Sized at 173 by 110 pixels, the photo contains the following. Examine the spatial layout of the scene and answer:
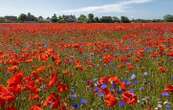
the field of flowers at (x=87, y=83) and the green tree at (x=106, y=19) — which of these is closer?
the field of flowers at (x=87, y=83)

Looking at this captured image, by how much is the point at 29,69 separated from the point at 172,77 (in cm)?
222

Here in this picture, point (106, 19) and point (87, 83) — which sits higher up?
point (87, 83)

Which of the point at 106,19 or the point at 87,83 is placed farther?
the point at 106,19

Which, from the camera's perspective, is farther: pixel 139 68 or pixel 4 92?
pixel 139 68

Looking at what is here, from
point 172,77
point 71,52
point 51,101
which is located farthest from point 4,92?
point 71,52

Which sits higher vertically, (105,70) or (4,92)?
(4,92)

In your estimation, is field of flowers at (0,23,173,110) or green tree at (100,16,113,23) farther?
green tree at (100,16,113,23)

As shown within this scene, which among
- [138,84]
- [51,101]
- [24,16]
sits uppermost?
[51,101]

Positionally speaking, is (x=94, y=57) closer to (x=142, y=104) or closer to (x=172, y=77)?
(x=172, y=77)

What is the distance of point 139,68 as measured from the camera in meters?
6.95

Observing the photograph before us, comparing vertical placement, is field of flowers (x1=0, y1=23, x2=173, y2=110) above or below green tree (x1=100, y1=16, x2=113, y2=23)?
above

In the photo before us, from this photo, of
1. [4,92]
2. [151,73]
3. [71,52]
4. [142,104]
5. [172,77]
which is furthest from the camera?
[71,52]

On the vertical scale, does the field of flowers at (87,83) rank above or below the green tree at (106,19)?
above

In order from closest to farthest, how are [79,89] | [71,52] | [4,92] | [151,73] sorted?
[4,92] < [79,89] < [151,73] < [71,52]
